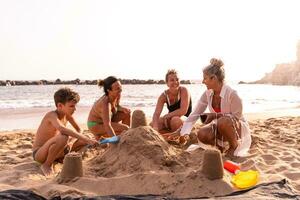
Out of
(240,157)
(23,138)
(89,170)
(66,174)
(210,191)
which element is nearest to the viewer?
(210,191)

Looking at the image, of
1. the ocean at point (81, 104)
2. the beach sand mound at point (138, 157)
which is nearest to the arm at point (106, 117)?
the beach sand mound at point (138, 157)

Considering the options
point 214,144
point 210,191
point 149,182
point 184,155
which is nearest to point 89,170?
point 149,182

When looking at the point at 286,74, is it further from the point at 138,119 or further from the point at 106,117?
the point at 138,119

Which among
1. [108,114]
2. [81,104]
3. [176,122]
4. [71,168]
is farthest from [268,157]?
[81,104]

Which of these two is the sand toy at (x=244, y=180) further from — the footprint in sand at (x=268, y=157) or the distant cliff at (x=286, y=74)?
the distant cliff at (x=286, y=74)

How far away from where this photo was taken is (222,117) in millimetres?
4418

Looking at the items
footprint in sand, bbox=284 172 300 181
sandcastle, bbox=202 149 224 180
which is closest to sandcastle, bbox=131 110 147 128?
sandcastle, bbox=202 149 224 180

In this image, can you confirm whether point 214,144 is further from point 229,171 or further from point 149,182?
point 149,182

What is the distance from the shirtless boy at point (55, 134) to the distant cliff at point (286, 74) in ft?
233

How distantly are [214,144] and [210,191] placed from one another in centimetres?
153

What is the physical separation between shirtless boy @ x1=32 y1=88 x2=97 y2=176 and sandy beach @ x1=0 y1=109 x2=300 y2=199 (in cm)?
15

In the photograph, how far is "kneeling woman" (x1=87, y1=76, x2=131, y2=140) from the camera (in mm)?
4980

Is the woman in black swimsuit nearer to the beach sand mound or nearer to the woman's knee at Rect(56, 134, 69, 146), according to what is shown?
the beach sand mound

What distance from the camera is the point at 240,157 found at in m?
4.55
